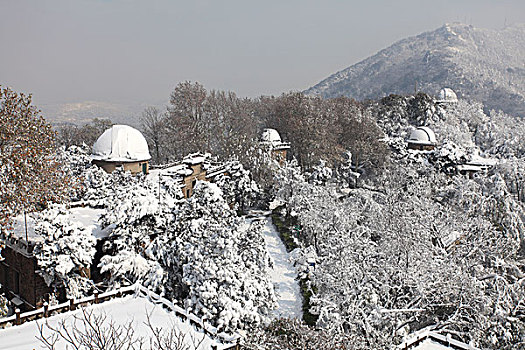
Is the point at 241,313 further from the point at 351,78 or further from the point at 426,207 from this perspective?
the point at 351,78

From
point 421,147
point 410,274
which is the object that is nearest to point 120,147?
point 410,274

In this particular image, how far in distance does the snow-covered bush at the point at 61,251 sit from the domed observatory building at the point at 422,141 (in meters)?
31.9

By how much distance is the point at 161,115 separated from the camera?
4012 centimetres

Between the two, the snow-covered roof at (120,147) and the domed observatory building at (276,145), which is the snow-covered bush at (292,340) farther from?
the domed observatory building at (276,145)

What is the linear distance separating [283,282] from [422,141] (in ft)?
81.1

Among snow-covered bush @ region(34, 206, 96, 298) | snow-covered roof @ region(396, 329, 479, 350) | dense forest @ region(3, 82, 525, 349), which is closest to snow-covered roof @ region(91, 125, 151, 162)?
dense forest @ region(3, 82, 525, 349)

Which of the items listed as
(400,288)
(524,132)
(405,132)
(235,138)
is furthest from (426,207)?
(524,132)

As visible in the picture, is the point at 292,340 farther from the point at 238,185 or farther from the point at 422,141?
the point at 422,141

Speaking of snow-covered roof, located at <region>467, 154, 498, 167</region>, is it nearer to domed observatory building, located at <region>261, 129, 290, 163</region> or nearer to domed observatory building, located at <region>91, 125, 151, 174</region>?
domed observatory building, located at <region>261, 129, 290, 163</region>

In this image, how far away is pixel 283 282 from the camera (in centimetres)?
1864

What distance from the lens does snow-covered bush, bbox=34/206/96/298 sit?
41.4ft

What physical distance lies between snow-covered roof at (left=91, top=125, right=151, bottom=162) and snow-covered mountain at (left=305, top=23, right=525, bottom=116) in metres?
56.7

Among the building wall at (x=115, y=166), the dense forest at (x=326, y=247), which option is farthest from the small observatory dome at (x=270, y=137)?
the building wall at (x=115, y=166)

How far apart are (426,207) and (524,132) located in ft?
99.9
